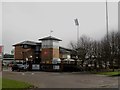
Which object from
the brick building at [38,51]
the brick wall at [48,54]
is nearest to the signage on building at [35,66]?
the brick wall at [48,54]

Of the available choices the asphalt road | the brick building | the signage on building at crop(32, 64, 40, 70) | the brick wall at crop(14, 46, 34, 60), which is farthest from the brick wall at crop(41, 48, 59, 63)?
the asphalt road

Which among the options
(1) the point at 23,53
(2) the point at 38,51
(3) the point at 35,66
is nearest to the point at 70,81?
(3) the point at 35,66

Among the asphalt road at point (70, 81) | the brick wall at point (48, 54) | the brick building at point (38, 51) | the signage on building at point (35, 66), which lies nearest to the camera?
the asphalt road at point (70, 81)

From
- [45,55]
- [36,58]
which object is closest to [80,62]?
[45,55]

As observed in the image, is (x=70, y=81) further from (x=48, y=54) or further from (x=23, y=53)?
(x=23, y=53)

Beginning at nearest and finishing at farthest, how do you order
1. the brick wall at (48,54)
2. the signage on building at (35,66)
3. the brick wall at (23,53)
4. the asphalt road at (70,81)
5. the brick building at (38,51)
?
the asphalt road at (70,81) → the signage on building at (35,66) → the brick wall at (48,54) → the brick building at (38,51) → the brick wall at (23,53)

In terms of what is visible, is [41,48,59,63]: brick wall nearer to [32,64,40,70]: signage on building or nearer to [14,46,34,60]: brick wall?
[14,46,34,60]: brick wall

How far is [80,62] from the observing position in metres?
64.9

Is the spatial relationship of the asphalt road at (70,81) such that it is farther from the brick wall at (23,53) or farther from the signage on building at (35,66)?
the brick wall at (23,53)

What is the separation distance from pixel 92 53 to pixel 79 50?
3143 mm

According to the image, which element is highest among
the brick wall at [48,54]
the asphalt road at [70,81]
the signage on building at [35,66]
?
the brick wall at [48,54]

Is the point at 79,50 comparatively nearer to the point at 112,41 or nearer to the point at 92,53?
the point at 92,53

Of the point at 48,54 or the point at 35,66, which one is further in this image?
the point at 48,54

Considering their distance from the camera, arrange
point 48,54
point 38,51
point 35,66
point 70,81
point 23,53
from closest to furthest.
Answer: point 70,81 < point 35,66 < point 48,54 < point 23,53 < point 38,51
